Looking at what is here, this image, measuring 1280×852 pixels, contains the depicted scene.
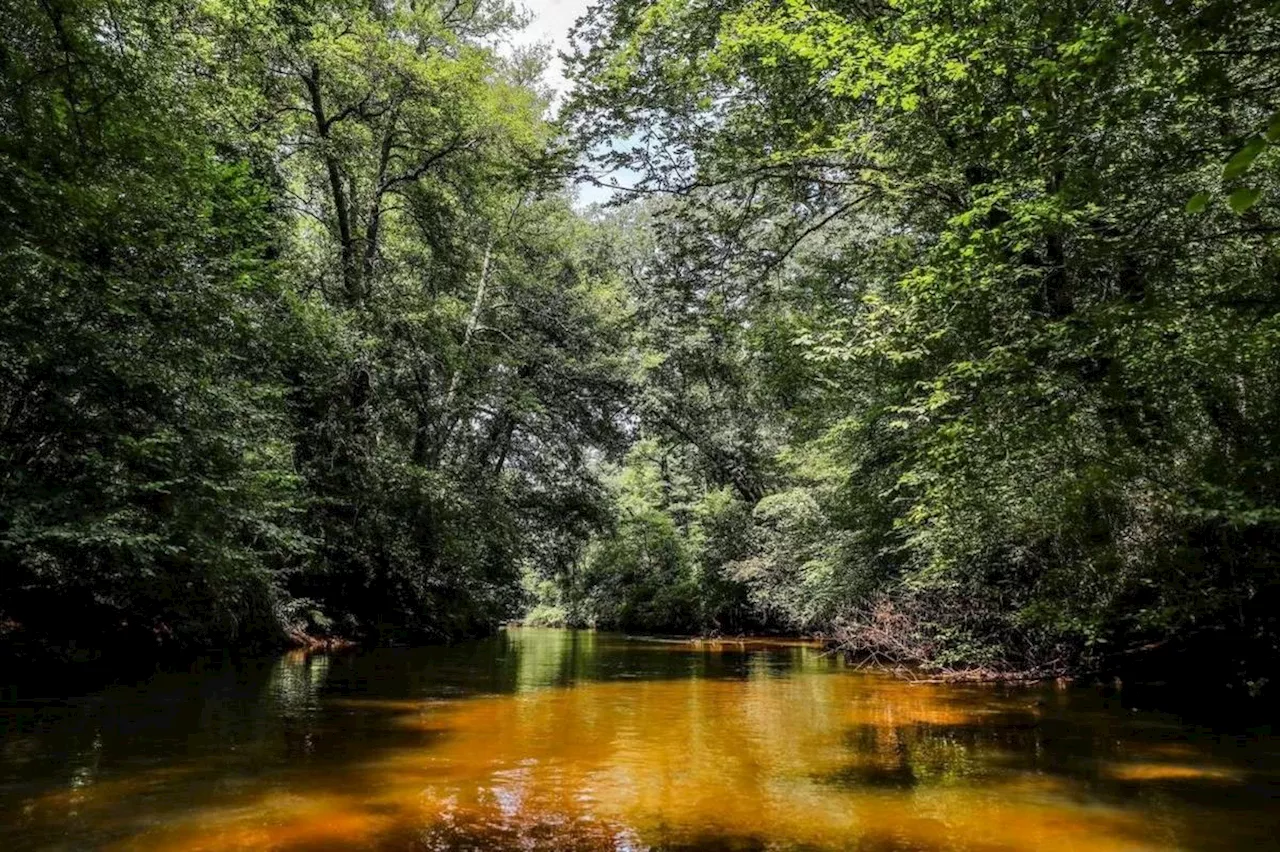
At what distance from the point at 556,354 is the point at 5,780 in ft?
59.6

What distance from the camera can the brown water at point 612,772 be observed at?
4078 millimetres

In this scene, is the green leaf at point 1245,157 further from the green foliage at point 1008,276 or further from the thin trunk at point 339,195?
the thin trunk at point 339,195

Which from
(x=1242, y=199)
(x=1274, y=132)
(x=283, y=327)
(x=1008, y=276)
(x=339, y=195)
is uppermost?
(x=339, y=195)

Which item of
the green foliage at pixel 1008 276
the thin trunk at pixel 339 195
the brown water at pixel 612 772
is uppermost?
the thin trunk at pixel 339 195

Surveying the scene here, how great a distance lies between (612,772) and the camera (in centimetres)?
545

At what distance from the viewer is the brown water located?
408cm

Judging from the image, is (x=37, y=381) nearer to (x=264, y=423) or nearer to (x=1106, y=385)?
(x=264, y=423)

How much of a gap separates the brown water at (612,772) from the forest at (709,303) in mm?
1763

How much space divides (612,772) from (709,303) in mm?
9427

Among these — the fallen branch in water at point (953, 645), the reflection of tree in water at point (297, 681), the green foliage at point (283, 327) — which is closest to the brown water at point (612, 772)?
the reflection of tree in water at point (297, 681)

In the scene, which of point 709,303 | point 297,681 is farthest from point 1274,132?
point 709,303

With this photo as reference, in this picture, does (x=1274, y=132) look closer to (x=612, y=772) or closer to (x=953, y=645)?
(x=612, y=772)

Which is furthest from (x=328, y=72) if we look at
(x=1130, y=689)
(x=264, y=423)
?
(x=1130, y=689)

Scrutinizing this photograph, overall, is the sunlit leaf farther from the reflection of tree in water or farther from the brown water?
the reflection of tree in water
